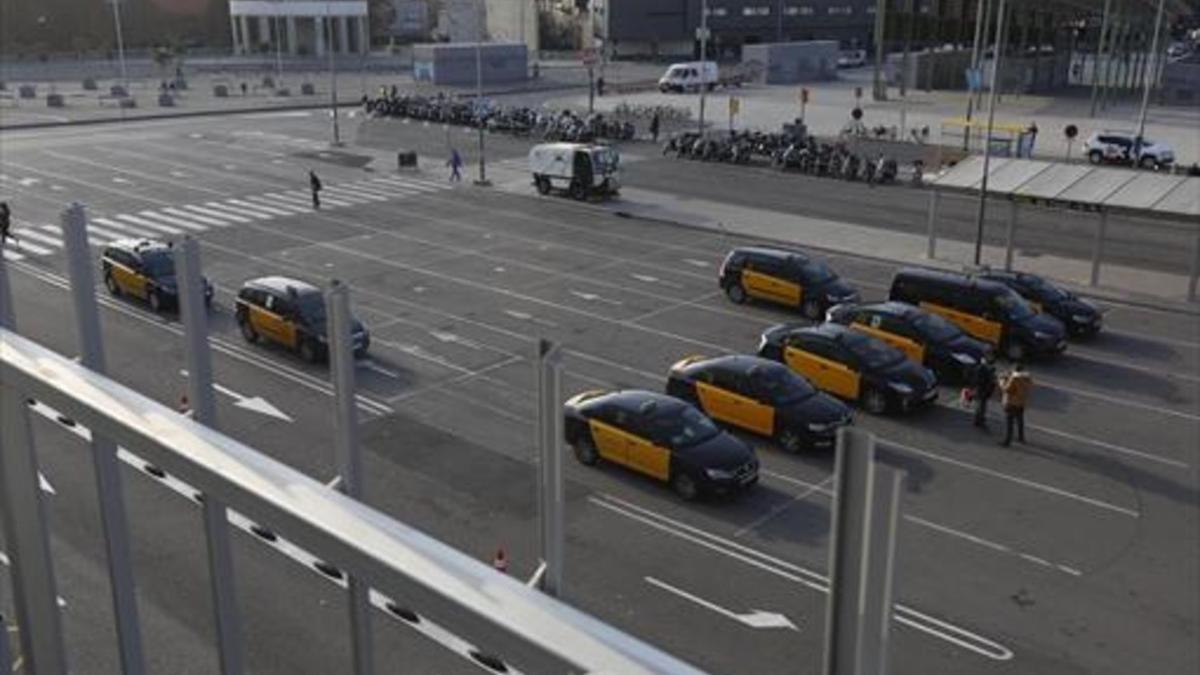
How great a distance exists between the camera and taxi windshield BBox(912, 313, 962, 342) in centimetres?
2241

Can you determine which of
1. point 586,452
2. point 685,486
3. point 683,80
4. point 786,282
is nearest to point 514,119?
point 683,80

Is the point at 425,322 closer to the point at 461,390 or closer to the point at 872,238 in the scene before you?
the point at 461,390

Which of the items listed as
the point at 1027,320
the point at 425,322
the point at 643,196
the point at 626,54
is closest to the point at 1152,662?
the point at 1027,320

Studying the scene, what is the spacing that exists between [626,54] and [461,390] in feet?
361

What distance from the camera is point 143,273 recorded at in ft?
87.1

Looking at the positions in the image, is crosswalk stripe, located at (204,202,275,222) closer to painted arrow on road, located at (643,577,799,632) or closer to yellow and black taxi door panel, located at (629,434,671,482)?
yellow and black taxi door panel, located at (629,434,671,482)

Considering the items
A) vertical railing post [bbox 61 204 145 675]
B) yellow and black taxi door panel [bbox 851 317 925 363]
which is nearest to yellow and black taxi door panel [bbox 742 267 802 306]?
yellow and black taxi door panel [bbox 851 317 925 363]

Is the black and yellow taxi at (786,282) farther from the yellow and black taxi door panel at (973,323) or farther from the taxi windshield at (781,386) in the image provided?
→ the taxi windshield at (781,386)

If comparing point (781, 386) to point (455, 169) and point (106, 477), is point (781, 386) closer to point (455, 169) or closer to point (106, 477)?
point (106, 477)

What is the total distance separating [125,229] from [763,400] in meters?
25.5

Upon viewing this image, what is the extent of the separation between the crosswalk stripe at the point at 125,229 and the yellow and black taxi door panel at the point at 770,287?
62.5ft

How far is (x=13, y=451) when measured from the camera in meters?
3.29

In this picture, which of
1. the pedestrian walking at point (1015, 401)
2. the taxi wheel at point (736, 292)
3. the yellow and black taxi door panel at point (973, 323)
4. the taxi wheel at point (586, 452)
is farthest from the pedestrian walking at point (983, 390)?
the taxi wheel at point (736, 292)

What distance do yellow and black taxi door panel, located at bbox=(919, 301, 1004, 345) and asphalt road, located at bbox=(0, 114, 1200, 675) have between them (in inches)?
46.1
